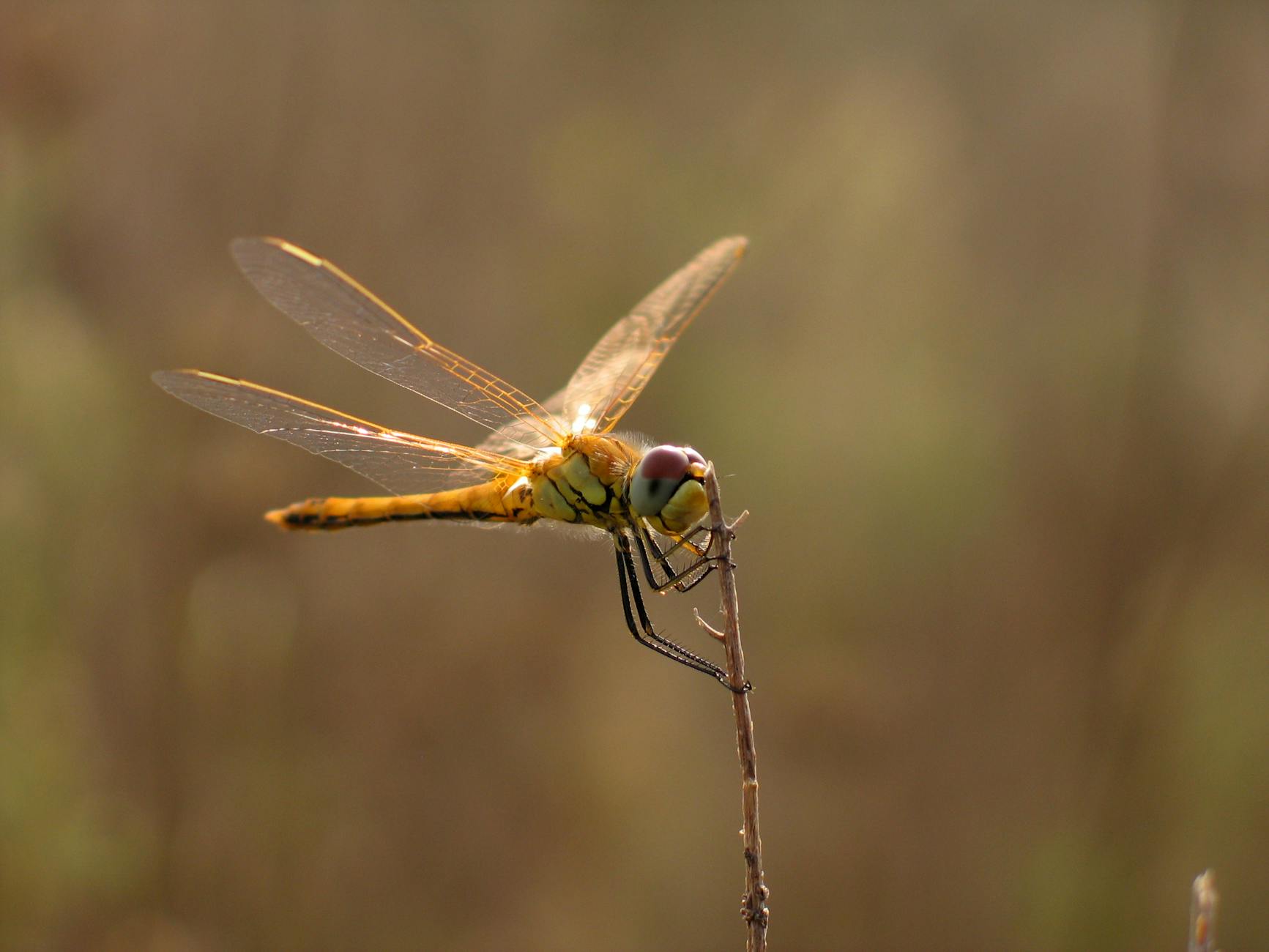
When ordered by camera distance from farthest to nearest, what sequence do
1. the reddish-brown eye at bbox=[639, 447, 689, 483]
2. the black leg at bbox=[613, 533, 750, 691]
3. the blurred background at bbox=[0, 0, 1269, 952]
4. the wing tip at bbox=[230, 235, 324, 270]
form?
the blurred background at bbox=[0, 0, 1269, 952], the wing tip at bbox=[230, 235, 324, 270], the black leg at bbox=[613, 533, 750, 691], the reddish-brown eye at bbox=[639, 447, 689, 483]

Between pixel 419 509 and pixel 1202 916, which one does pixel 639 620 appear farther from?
pixel 1202 916

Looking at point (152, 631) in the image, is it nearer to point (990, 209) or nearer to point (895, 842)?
point (895, 842)

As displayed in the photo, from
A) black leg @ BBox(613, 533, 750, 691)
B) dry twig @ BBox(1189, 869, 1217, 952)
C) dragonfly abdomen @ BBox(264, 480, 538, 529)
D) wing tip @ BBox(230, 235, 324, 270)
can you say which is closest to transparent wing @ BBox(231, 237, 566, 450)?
wing tip @ BBox(230, 235, 324, 270)

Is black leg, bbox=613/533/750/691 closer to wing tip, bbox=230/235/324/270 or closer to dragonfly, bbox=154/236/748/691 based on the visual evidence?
dragonfly, bbox=154/236/748/691

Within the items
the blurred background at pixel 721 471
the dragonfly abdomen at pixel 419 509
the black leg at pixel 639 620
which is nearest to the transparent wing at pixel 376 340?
the dragonfly abdomen at pixel 419 509

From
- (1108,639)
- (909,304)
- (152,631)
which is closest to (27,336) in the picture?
(152,631)

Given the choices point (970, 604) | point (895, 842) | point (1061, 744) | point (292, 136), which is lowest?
point (895, 842)
